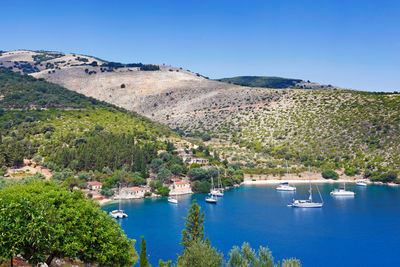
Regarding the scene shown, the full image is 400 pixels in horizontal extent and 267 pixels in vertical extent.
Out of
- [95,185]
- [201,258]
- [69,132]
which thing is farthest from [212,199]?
[201,258]

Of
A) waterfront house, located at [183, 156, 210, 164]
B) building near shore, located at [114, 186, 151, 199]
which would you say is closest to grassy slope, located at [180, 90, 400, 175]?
waterfront house, located at [183, 156, 210, 164]

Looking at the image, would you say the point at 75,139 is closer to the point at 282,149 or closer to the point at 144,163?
the point at 144,163

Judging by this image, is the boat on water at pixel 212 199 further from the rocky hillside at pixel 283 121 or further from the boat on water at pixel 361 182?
the boat on water at pixel 361 182

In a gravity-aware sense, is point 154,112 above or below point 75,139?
above

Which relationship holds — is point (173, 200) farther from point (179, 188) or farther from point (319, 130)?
point (319, 130)

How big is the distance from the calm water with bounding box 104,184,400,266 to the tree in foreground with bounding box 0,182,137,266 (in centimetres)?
1653

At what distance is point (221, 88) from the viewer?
173125mm

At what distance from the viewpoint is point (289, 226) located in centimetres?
5291

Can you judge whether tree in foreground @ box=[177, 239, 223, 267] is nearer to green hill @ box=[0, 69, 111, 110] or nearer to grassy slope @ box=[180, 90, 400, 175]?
grassy slope @ box=[180, 90, 400, 175]

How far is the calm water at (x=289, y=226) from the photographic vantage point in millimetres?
41625

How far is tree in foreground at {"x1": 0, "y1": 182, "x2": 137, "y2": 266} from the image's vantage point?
60.1 feet

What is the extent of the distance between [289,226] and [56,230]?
40.1 m

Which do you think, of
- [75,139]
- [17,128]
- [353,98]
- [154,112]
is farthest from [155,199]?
[154,112]

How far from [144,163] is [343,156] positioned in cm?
5546
